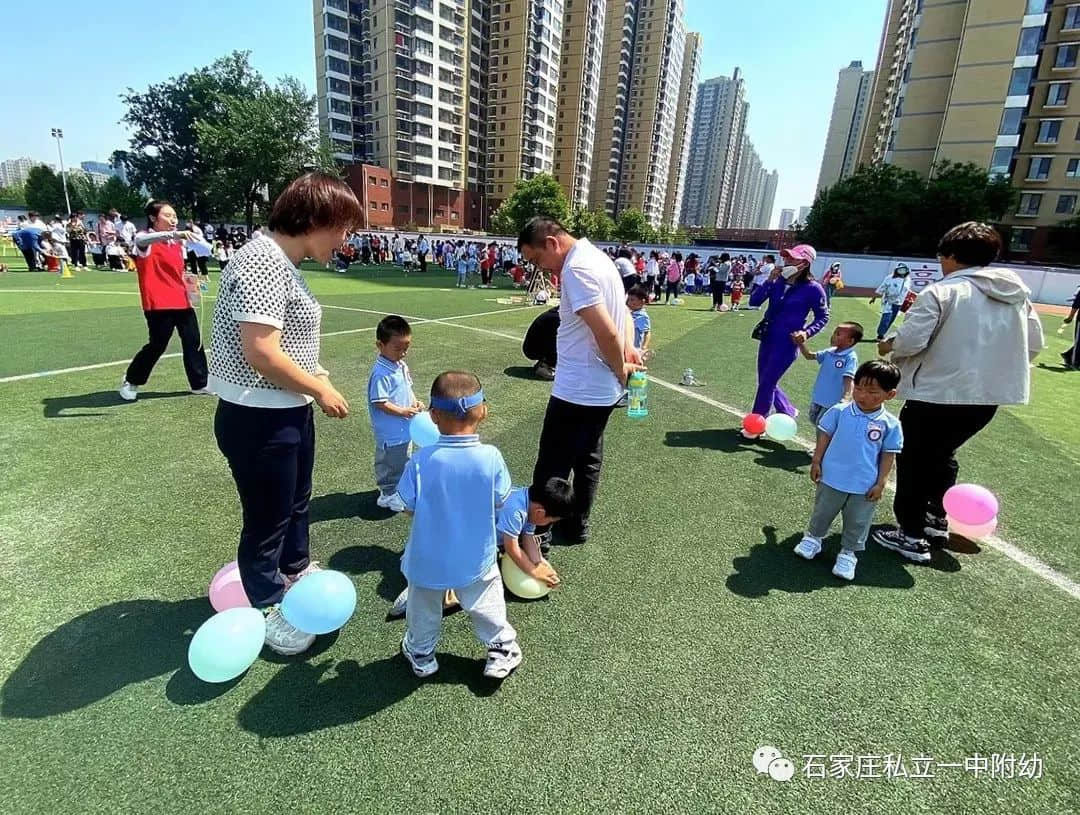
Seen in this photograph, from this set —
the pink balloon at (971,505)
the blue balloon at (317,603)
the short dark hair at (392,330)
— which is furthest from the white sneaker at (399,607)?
the pink balloon at (971,505)

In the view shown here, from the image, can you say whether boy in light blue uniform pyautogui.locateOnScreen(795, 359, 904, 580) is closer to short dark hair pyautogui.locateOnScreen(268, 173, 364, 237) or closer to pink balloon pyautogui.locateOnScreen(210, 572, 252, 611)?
short dark hair pyautogui.locateOnScreen(268, 173, 364, 237)

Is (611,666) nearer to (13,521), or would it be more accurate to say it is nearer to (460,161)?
(13,521)

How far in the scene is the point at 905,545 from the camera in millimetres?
3779

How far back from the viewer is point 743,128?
174625mm

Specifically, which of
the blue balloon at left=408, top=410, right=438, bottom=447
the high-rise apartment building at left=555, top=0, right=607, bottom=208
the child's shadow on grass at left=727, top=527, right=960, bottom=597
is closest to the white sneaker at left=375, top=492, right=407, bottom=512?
the blue balloon at left=408, top=410, right=438, bottom=447

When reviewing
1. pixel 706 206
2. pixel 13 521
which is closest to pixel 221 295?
pixel 13 521

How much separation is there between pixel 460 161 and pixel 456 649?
251ft

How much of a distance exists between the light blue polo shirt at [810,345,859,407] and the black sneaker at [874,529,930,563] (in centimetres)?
166

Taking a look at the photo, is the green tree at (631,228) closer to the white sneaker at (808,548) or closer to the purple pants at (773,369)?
the purple pants at (773,369)

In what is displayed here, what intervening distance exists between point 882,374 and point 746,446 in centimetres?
255

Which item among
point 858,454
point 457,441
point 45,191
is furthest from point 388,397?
point 45,191

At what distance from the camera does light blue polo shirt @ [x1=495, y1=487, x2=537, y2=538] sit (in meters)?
2.40

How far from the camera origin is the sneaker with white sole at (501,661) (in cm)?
243

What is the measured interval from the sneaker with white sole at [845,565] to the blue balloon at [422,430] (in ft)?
9.38
